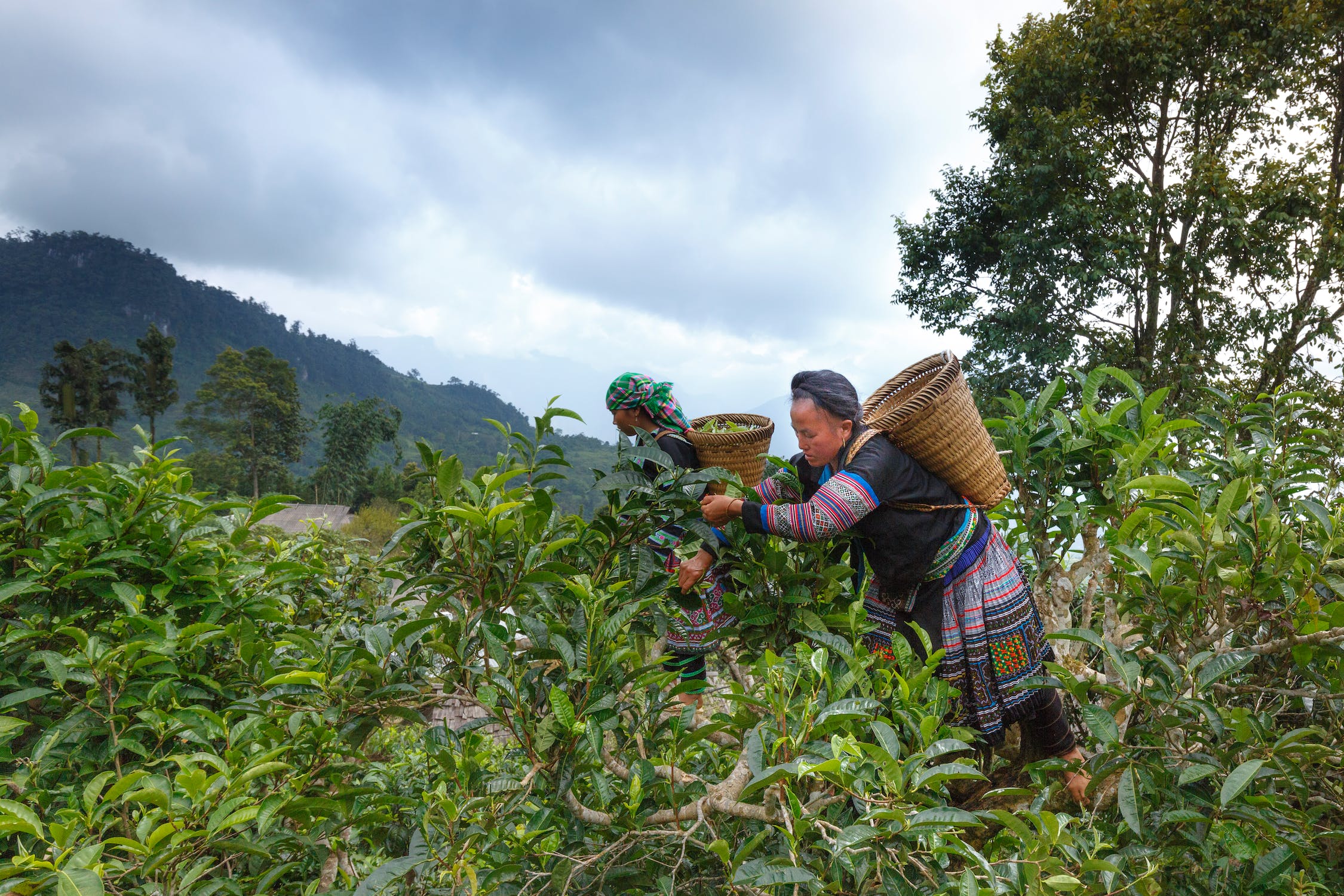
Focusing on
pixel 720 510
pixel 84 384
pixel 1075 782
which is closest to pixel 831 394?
pixel 720 510

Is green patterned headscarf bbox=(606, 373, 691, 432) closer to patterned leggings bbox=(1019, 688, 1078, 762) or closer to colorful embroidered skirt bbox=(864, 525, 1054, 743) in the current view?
colorful embroidered skirt bbox=(864, 525, 1054, 743)

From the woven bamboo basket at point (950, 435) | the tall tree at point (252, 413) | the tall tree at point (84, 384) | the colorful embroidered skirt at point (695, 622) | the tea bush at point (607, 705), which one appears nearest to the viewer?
the tea bush at point (607, 705)

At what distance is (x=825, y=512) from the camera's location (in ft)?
5.97

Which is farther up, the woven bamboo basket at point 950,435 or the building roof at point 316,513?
the woven bamboo basket at point 950,435

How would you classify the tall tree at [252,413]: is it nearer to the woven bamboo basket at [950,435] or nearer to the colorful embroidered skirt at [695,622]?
the colorful embroidered skirt at [695,622]

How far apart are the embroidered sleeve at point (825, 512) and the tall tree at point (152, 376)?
44.7 meters

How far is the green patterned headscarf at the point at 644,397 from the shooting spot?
298 centimetres

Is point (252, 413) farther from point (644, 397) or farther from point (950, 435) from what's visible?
point (950, 435)

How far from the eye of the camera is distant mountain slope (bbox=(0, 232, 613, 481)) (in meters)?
76.3

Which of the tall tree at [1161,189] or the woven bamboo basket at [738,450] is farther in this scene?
the tall tree at [1161,189]

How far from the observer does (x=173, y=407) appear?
7531 cm

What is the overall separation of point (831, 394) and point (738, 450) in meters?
0.65

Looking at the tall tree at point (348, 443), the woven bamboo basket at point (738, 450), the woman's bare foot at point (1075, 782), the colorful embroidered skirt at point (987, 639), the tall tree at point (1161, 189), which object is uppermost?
the tall tree at point (1161, 189)

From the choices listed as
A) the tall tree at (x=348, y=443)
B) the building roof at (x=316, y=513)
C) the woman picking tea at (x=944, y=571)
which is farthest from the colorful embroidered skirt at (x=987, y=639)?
the tall tree at (x=348, y=443)
